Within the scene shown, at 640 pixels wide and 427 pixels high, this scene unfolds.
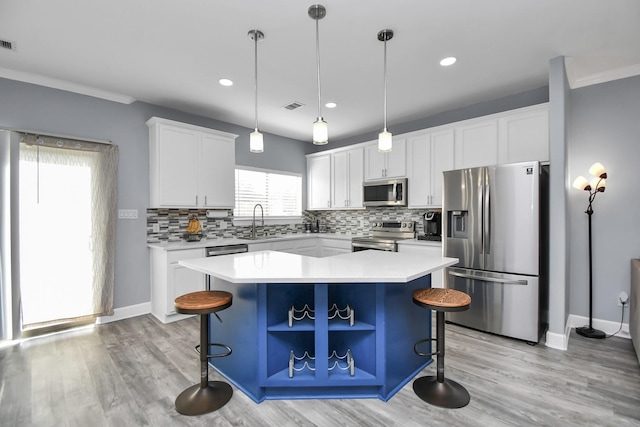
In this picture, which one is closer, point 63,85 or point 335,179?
point 63,85

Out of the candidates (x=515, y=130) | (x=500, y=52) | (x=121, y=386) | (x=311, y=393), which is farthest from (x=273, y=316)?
(x=515, y=130)

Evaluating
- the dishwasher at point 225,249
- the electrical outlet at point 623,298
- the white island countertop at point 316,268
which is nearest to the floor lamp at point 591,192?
the electrical outlet at point 623,298

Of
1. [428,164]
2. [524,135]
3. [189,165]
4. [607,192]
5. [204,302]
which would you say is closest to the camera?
[204,302]

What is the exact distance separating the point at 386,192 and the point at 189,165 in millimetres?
2749

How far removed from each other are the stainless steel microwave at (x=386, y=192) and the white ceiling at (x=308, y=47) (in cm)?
117

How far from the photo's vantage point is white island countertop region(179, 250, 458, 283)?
1.79 metres

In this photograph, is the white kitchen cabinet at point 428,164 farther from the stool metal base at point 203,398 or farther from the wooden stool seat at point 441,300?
the stool metal base at point 203,398

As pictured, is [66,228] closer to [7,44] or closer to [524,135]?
[7,44]

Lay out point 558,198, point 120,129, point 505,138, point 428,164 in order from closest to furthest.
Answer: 1. point 558,198
2. point 505,138
3. point 120,129
4. point 428,164

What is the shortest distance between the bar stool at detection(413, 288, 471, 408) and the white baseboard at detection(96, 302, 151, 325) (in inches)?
128

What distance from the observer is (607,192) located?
3.13m

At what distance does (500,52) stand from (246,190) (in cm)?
376

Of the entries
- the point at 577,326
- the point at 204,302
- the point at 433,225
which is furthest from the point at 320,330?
the point at 577,326

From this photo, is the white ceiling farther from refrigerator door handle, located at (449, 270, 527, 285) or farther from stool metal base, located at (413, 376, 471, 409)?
stool metal base, located at (413, 376, 471, 409)
